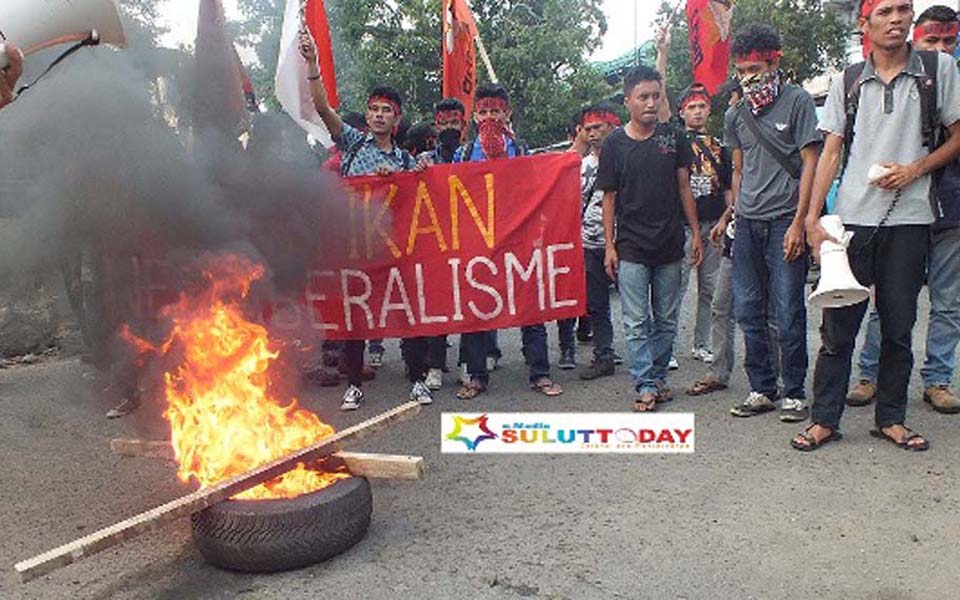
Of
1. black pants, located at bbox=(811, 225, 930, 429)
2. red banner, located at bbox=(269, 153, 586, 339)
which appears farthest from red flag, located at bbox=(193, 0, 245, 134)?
black pants, located at bbox=(811, 225, 930, 429)

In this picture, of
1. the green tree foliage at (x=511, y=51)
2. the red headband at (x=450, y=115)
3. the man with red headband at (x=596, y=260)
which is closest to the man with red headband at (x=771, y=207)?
the man with red headband at (x=596, y=260)

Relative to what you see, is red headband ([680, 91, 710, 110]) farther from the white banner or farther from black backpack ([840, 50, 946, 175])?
the white banner

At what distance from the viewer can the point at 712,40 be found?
7.42 metres

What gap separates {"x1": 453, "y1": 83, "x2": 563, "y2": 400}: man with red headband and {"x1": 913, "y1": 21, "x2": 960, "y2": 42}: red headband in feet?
9.02

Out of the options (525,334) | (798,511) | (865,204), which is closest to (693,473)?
(798,511)

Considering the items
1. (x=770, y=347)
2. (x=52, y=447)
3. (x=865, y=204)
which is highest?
(x=865, y=204)

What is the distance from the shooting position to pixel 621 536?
3.26 meters

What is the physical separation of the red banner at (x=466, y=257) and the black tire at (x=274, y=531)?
2.47 metres

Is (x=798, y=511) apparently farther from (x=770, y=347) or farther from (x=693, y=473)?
(x=770, y=347)

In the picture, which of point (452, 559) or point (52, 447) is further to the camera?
point (52, 447)

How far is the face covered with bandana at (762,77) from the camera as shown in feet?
14.8

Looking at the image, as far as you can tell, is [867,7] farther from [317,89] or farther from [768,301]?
[317,89]

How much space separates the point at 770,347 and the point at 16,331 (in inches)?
275

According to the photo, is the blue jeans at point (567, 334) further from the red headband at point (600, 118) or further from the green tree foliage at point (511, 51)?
the green tree foliage at point (511, 51)
